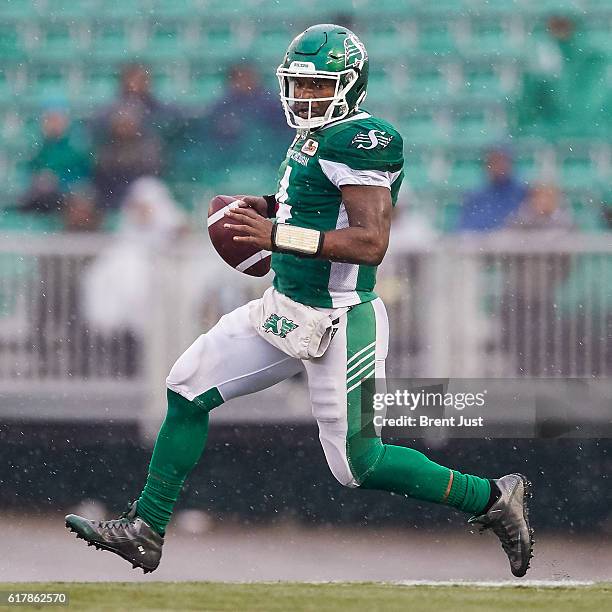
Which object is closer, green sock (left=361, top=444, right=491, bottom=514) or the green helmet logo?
the green helmet logo

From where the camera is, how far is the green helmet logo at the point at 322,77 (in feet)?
13.0

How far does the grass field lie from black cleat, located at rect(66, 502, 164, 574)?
15cm

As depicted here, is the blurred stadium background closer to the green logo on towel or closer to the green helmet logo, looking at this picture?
the green logo on towel

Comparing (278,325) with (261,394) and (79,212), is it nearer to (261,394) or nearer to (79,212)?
(261,394)

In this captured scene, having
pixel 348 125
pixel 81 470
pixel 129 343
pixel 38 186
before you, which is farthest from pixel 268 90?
pixel 348 125

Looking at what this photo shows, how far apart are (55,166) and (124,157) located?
0.37 meters

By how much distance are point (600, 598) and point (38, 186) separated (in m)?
4.58

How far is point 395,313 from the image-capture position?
6.52 m

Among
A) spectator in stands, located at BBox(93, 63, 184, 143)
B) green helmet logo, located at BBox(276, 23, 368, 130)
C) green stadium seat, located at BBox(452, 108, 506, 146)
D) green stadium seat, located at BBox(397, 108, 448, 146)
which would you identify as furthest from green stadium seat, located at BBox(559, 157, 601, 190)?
green helmet logo, located at BBox(276, 23, 368, 130)

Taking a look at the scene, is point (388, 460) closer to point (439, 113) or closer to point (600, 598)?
point (600, 598)

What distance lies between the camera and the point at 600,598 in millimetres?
4445

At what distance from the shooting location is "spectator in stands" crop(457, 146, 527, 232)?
7430 mm

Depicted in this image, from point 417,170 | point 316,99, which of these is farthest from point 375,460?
point 417,170

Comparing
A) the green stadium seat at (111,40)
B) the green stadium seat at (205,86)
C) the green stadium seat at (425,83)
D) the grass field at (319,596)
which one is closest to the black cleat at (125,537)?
the grass field at (319,596)
